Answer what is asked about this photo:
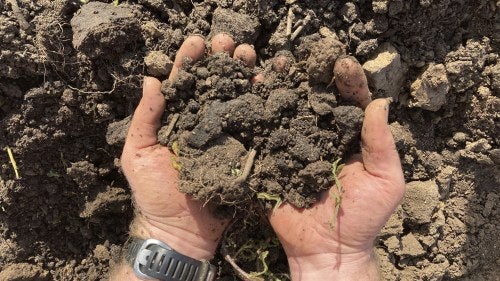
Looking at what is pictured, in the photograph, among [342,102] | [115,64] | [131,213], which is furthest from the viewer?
[131,213]

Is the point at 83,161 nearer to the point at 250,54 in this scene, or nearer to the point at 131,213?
the point at 131,213

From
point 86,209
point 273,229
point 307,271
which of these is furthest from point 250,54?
point 86,209

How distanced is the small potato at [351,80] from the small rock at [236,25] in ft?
1.40

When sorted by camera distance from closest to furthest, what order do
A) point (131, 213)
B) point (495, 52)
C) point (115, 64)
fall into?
1. point (115, 64)
2. point (495, 52)
3. point (131, 213)

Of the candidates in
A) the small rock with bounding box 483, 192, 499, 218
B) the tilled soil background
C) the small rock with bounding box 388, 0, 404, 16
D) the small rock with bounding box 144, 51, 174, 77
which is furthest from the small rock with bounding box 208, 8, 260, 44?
the small rock with bounding box 483, 192, 499, 218

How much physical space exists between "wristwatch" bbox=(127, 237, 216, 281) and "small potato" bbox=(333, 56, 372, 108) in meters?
1.01

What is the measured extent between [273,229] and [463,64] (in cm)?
116

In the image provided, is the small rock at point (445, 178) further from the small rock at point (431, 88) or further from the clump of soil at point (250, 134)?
the clump of soil at point (250, 134)

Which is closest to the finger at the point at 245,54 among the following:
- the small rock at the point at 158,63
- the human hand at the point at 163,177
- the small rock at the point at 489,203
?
the human hand at the point at 163,177

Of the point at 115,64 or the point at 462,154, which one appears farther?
the point at 462,154

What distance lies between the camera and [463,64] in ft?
6.71

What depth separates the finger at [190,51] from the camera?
72.2 inches

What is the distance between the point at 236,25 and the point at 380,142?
778 mm

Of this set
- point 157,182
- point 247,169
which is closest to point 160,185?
point 157,182
